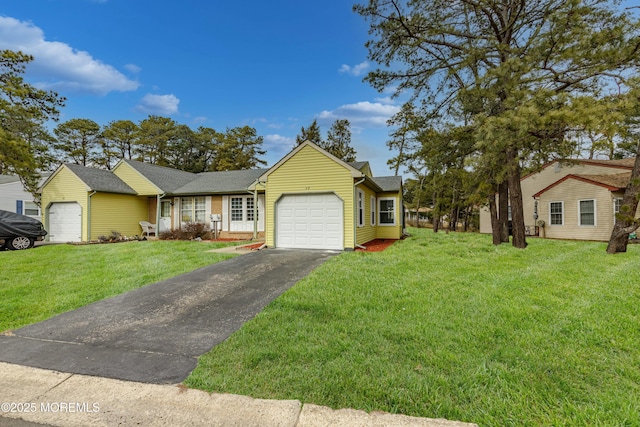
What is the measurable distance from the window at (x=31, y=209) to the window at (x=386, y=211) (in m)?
23.6

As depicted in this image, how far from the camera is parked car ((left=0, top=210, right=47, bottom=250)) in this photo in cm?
1269

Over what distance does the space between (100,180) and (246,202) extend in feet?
28.9

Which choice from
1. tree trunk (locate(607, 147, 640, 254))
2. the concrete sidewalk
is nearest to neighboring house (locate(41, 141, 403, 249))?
tree trunk (locate(607, 147, 640, 254))

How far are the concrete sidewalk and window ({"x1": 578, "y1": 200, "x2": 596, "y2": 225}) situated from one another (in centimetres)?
1898

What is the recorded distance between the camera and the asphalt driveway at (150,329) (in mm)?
3162

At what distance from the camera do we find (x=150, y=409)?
2.38 metres

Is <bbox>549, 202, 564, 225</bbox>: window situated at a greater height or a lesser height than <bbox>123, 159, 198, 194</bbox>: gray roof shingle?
lesser

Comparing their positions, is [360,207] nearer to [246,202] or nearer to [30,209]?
[246,202]

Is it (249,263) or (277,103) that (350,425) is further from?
(277,103)

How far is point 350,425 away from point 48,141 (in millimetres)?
39708

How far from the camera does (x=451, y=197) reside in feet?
87.8

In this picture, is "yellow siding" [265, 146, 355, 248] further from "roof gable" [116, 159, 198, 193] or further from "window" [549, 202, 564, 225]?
"window" [549, 202, 564, 225]

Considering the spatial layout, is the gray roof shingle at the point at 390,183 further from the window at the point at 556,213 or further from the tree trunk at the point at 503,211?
the window at the point at 556,213

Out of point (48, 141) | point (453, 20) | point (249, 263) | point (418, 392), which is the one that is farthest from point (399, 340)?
point (48, 141)
